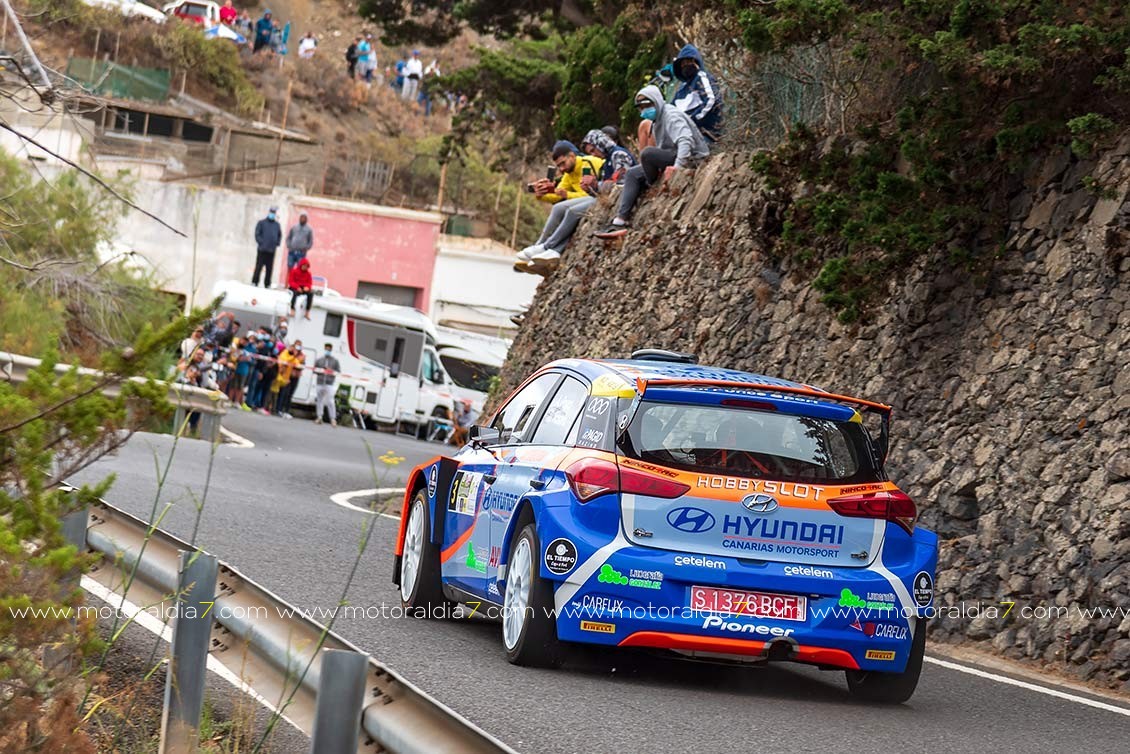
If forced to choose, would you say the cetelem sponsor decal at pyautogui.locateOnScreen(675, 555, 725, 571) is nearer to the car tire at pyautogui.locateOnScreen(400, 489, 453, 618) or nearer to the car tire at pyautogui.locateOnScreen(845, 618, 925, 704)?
the car tire at pyautogui.locateOnScreen(845, 618, 925, 704)

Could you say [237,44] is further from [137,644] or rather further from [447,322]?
[137,644]

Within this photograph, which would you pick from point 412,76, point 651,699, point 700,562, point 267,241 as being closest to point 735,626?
point 700,562

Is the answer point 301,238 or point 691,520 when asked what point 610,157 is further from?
point 301,238

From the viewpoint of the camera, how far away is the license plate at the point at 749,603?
8.40m

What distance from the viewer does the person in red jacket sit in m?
41.3

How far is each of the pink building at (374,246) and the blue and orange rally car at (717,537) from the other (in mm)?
49479

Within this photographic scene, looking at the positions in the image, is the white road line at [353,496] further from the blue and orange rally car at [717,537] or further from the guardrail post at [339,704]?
the guardrail post at [339,704]

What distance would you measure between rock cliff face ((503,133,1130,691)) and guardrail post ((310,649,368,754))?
7063 mm

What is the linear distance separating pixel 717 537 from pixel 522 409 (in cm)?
214

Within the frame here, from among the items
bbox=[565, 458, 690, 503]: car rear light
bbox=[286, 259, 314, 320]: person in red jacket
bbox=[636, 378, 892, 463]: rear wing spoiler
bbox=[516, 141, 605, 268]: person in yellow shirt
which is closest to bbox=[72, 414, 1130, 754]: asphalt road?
bbox=[565, 458, 690, 503]: car rear light

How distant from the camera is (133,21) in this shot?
7575 centimetres

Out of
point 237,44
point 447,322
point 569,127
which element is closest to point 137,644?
point 569,127

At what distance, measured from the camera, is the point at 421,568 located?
413 inches

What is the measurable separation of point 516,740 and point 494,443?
124 inches
